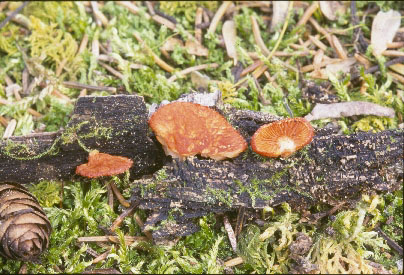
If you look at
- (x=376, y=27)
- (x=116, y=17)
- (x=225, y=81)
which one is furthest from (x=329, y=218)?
(x=116, y=17)

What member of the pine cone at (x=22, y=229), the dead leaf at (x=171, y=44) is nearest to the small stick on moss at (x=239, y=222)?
the pine cone at (x=22, y=229)

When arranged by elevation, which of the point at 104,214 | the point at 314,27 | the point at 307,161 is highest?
the point at 314,27

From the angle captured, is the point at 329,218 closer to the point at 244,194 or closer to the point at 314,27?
the point at 244,194

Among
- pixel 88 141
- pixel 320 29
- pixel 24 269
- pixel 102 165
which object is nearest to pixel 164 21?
pixel 320 29

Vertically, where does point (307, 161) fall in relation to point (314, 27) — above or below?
below

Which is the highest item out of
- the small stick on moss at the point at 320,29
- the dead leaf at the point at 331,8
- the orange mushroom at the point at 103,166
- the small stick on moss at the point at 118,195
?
the dead leaf at the point at 331,8

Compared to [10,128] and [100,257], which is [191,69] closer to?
[10,128]

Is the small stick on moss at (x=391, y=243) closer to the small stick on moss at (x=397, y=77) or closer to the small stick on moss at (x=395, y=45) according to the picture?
the small stick on moss at (x=397, y=77)
